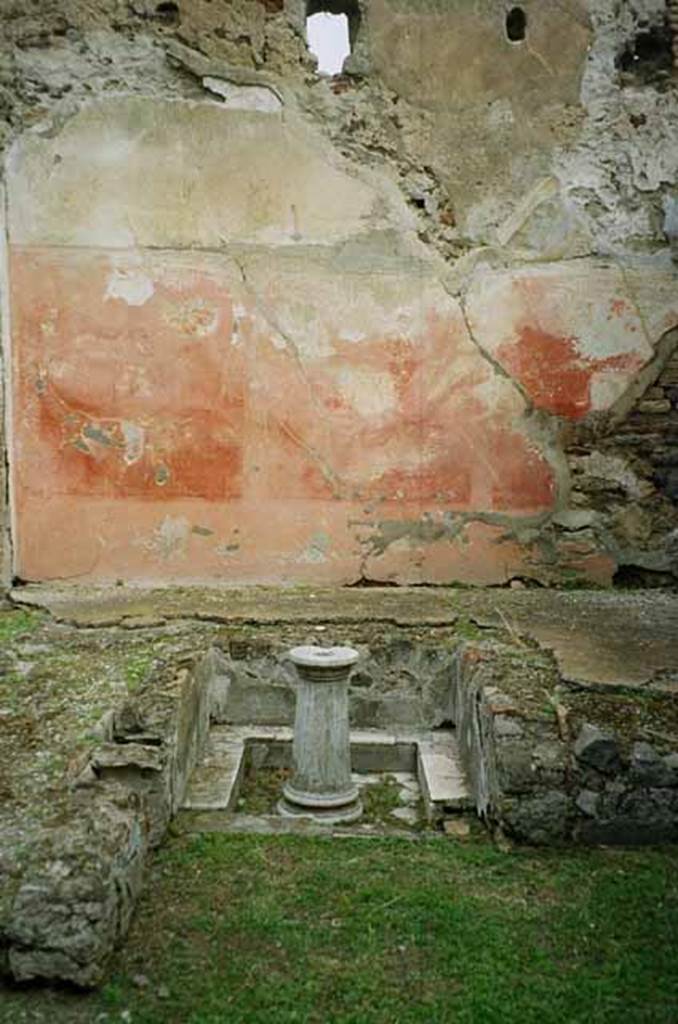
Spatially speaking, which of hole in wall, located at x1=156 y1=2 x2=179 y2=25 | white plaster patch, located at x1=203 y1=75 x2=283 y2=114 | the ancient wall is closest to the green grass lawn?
the ancient wall

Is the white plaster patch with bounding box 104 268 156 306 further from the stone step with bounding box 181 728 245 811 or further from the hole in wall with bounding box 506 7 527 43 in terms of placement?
the stone step with bounding box 181 728 245 811

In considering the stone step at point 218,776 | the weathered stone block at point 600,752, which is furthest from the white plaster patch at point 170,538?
A: the weathered stone block at point 600,752

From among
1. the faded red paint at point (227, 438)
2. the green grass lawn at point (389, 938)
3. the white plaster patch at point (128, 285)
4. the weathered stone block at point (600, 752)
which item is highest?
the white plaster patch at point (128, 285)

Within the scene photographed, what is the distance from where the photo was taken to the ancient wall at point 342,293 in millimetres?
6102

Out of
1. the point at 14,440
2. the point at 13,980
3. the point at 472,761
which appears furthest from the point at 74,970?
the point at 14,440

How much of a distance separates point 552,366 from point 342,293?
1339mm

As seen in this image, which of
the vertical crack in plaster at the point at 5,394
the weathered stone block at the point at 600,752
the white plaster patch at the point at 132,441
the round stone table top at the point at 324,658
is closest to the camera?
the weathered stone block at the point at 600,752

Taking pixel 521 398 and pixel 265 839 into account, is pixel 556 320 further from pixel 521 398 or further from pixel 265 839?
pixel 265 839

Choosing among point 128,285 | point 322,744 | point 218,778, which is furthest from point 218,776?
point 128,285

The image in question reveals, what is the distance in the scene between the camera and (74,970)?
2281mm

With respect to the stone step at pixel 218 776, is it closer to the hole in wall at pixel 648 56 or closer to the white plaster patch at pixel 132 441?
the white plaster patch at pixel 132 441

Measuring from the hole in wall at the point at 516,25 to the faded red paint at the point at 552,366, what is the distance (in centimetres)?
176

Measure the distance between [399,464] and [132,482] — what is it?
1.59 meters

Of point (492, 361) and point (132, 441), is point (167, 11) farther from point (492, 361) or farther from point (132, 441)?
point (492, 361)
